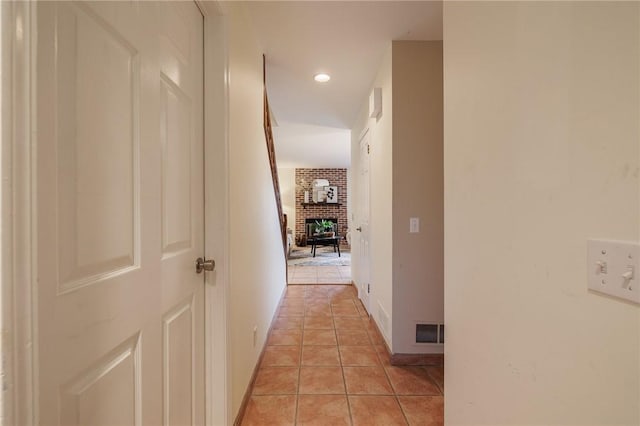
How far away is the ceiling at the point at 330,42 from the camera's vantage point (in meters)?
1.76

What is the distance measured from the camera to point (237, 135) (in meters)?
1.50

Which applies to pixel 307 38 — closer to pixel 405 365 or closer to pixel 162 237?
pixel 162 237

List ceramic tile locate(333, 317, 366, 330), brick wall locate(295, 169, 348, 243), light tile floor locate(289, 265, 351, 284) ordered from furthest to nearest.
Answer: brick wall locate(295, 169, 348, 243) < light tile floor locate(289, 265, 351, 284) < ceramic tile locate(333, 317, 366, 330)

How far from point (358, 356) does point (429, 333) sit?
0.59m

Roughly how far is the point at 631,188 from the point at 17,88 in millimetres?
1019

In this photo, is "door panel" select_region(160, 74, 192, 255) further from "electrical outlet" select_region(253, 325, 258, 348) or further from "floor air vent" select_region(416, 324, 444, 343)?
"floor air vent" select_region(416, 324, 444, 343)

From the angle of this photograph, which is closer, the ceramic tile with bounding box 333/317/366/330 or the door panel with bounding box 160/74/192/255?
the door panel with bounding box 160/74/192/255

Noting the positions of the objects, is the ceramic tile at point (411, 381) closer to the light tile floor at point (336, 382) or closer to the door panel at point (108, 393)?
the light tile floor at point (336, 382)

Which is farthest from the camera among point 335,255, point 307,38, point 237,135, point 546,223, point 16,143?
point 335,255

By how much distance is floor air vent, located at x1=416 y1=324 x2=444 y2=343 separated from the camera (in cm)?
214

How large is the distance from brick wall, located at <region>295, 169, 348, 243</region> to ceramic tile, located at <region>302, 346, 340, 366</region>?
6.73 metres

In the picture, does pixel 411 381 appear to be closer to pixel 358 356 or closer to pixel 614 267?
pixel 358 356

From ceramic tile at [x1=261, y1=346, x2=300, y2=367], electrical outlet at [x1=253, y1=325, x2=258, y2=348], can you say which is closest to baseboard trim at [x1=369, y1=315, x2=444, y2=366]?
ceramic tile at [x1=261, y1=346, x2=300, y2=367]

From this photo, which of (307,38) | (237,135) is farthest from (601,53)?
(307,38)
